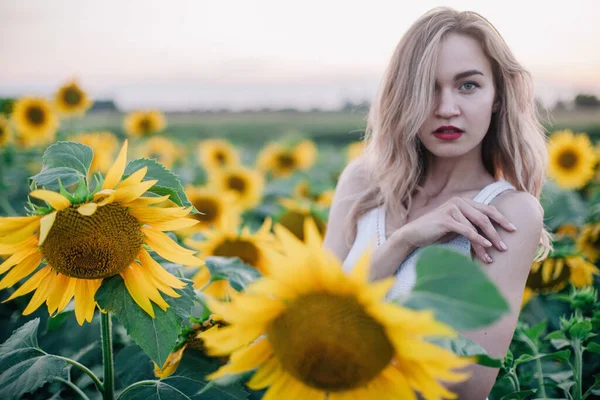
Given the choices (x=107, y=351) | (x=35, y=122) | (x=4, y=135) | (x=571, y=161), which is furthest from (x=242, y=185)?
(x=107, y=351)

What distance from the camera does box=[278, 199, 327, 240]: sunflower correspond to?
2.96 meters

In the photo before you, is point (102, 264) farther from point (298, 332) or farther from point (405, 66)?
point (405, 66)

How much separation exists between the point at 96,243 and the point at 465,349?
28.8 inches

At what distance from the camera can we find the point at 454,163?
78.2 inches

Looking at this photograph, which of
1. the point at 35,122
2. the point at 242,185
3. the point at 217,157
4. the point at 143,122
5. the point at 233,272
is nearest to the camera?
the point at 233,272

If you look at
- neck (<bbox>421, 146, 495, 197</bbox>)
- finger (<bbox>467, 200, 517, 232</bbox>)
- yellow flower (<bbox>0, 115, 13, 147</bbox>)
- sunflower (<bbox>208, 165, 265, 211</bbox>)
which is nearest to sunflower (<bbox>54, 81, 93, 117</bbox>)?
yellow flower (<bbox>0, 115, 13, 147</bbox>)

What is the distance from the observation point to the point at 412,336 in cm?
74

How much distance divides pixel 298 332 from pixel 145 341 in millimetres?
475

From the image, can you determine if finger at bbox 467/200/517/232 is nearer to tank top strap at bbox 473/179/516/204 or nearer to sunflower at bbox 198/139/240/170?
tank top strap at bbox 473/179/516/204

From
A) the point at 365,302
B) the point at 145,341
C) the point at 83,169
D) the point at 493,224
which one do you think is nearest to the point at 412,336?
the point at 365,302

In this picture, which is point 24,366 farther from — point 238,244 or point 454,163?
point 454,163

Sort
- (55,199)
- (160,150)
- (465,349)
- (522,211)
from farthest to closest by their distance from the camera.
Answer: (160,150) < (522,211) < (55,199) < (465,349)

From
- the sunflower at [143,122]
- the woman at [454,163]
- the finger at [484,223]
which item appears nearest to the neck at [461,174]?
the woman at [454,163]

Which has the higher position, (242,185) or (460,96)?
(460,96)
